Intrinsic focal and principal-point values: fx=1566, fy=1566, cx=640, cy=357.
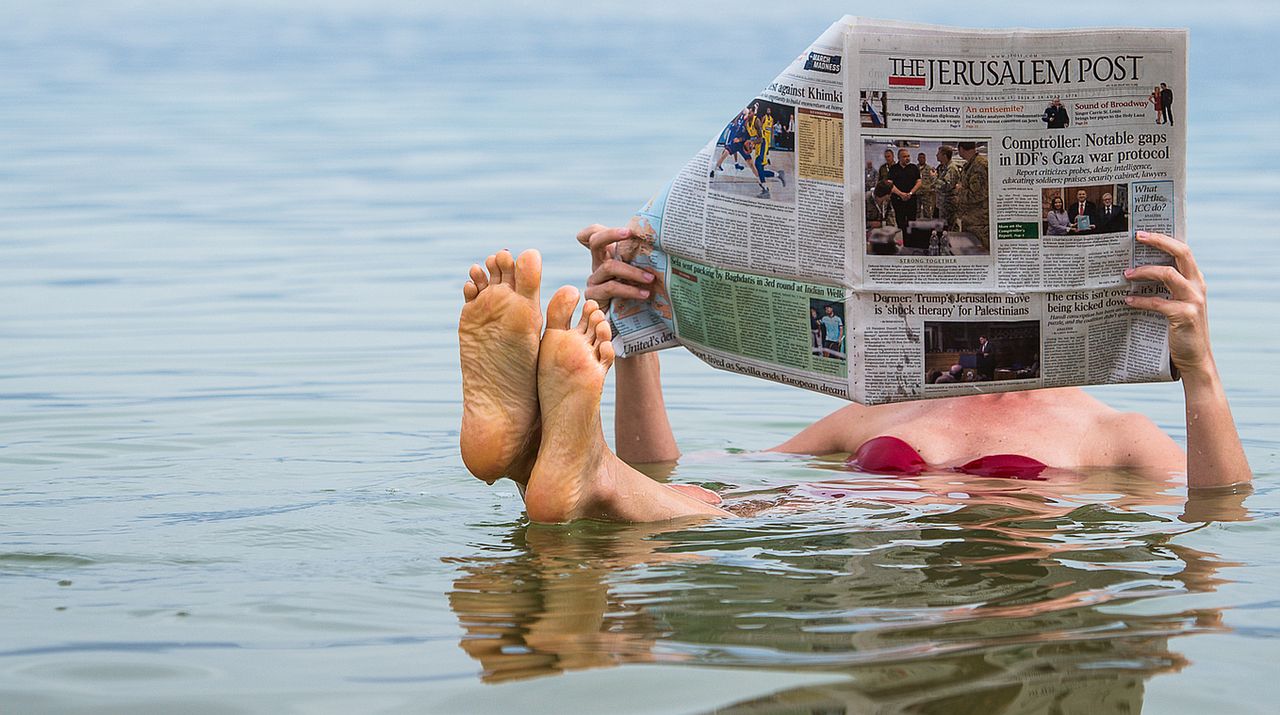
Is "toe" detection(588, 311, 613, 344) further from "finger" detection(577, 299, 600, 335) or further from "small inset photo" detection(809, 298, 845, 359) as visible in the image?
"small inset photo" detection(809, 298, 845, 359)

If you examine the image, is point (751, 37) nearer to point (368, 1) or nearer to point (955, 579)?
point (368, 1)

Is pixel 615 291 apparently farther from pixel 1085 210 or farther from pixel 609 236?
pixel 1085 210

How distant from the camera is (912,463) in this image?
3.31 metres

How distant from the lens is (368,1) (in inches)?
1574

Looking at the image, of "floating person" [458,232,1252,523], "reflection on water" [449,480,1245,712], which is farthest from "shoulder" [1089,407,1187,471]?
"reflection on water" [449,480,1245,712]

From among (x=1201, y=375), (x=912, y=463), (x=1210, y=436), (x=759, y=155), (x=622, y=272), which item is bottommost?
(x=912, y=463)

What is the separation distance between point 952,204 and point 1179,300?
17.2 inches

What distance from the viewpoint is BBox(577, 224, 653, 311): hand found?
10.2 feet

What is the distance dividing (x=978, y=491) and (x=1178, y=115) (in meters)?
0.82

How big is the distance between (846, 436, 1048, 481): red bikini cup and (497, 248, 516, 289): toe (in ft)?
3.50

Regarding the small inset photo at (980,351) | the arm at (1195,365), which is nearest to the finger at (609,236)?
the small inset photo at (980,351)

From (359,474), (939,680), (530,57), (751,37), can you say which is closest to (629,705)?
(939,680)

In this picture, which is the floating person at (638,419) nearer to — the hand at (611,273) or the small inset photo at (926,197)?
the hand at (611,273)

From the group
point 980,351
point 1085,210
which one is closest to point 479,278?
point 980,351
